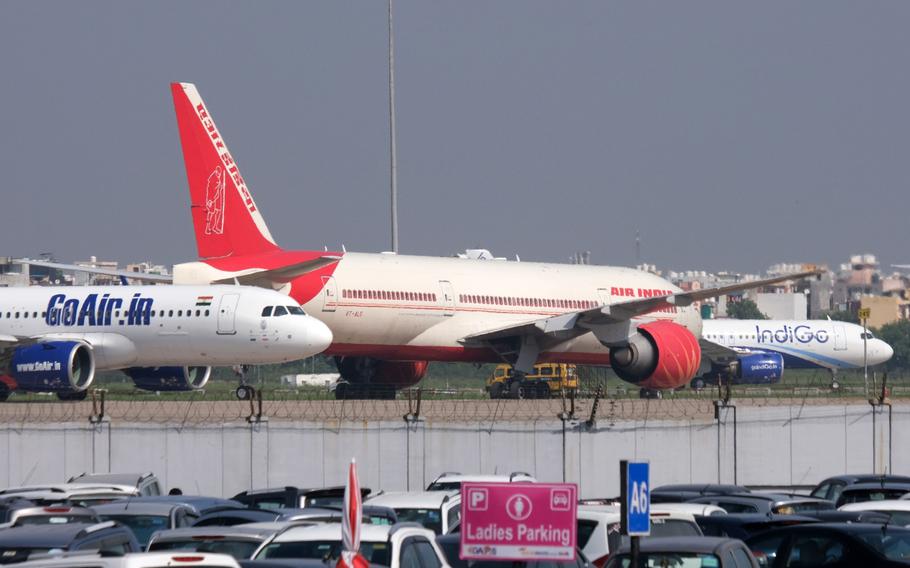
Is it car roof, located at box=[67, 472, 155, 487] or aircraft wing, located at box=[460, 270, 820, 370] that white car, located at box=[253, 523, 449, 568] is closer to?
car roof, located at box=[67, 472, 155, 487]

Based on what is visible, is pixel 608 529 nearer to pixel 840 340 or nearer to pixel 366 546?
pixel 366 546

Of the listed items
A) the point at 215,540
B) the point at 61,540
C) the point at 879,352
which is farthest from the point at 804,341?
the point at 61,540

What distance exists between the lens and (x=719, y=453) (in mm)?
44875

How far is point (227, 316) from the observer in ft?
159

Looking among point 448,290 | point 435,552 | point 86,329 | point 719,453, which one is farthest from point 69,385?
point 435,552

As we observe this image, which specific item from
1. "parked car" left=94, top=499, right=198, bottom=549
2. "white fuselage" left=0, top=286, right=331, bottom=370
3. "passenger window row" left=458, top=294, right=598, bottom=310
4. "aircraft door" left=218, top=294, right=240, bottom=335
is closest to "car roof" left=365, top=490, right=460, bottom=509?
"parked car" left=94, top=499, right=198, bottom=549

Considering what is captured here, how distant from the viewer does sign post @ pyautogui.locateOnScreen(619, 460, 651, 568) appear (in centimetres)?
1459

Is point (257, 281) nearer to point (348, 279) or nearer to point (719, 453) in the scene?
point (348, 279)

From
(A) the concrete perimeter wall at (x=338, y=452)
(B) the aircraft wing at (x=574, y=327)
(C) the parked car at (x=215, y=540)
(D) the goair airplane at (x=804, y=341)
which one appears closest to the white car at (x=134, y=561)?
(C) the parked car at (x=215, y=540)

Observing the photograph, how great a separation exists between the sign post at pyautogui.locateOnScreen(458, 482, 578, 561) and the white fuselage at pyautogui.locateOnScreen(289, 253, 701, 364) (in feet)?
126

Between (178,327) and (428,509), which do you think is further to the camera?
(178,327)

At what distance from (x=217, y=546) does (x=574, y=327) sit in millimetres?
39350

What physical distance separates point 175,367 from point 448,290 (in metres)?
9.30

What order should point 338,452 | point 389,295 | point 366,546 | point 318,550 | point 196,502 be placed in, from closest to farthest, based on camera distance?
point 318,550 < point 366,546 < point 196,502 < point 338,452 < point 389,295
